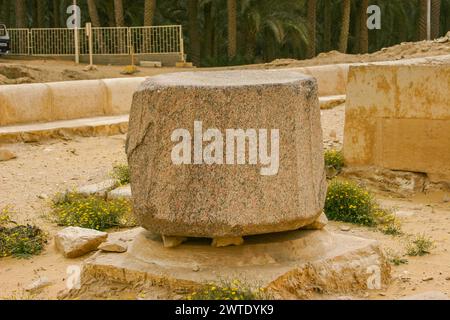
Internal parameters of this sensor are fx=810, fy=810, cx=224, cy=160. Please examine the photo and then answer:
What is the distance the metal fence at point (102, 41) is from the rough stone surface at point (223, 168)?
19.6 meters

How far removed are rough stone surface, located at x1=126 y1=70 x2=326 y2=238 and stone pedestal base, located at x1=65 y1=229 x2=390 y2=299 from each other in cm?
20

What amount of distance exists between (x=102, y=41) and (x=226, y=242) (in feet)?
69.7

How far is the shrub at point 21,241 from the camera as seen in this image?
22.9 feet

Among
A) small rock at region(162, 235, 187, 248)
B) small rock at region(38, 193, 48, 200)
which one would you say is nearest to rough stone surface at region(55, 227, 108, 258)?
small rock at region(162, 235, 187, 248)

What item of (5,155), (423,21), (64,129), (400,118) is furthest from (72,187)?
(423,21)

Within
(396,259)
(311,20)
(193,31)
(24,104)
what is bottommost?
(396,259)

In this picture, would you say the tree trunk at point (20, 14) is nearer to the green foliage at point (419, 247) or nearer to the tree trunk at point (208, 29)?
the tree trunk at point (208, 29)

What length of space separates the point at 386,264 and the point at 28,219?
3.78m

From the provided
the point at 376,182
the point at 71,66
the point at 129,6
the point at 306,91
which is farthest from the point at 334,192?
the point at 129,6

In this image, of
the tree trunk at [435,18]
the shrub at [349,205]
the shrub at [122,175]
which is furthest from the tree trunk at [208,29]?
the shrub at [349,205]

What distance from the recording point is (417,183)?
926 centimetres

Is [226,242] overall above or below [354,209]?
above

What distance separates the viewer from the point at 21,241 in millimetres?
7102

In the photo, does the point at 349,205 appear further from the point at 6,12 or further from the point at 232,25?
the point at 6,12
